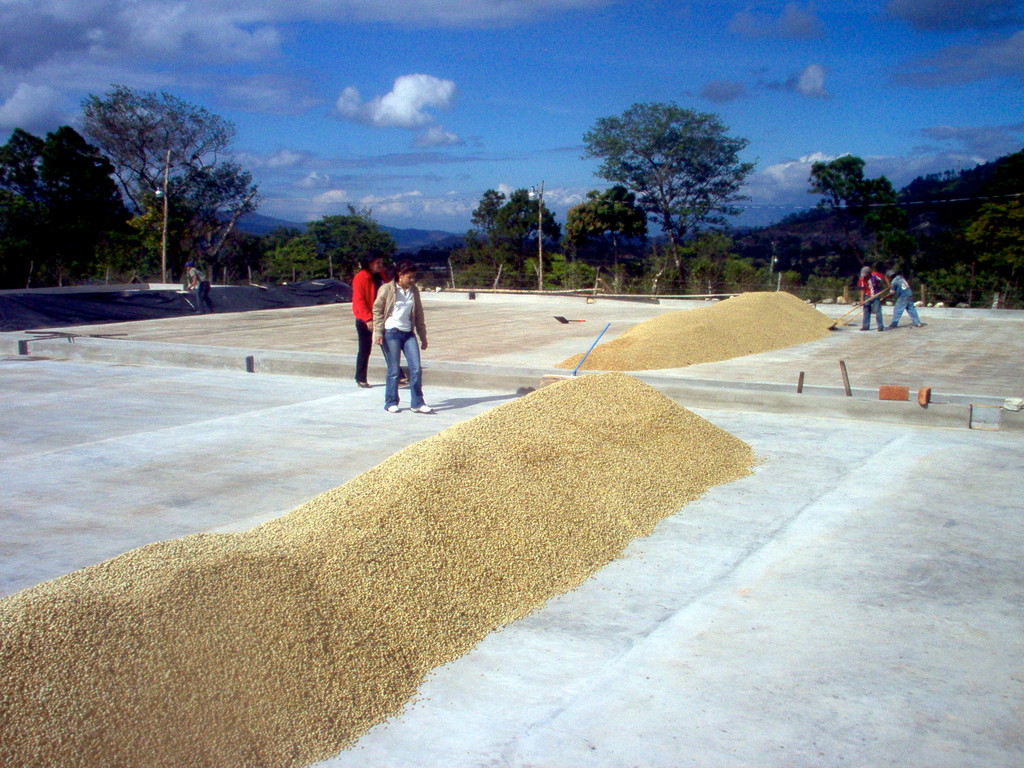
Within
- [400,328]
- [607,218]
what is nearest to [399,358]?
[400,328]

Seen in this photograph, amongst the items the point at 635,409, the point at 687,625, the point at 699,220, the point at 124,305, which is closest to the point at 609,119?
the point at 699,220

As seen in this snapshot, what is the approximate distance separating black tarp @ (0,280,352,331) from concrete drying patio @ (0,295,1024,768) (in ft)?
34.4

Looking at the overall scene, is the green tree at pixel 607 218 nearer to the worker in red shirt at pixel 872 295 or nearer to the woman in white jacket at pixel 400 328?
the worker in red shirt at pixel 872 295

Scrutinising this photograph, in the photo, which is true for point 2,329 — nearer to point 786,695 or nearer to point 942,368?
point 942,368

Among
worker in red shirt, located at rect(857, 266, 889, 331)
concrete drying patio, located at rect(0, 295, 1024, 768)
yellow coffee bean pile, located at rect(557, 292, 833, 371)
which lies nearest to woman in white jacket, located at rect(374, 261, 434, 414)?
concrete drying patio, located at rect(0, 295, 1024, 768)

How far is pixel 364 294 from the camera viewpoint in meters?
9.77

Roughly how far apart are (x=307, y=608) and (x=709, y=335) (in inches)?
440

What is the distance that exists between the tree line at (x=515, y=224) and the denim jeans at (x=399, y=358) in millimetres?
23721

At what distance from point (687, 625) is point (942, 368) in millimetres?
10529

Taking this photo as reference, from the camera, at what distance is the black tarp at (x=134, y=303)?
63.9 ft

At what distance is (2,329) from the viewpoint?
18188mm

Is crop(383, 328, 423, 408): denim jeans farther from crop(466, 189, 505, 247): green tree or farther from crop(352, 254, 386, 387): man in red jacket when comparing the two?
crop(466, 189, 505, 247): green tree

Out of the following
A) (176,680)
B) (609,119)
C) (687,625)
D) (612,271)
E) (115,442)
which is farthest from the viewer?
(609,119)

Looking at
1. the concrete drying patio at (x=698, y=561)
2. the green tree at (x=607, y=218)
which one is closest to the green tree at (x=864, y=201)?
the green tree at (x=607, y=218)
